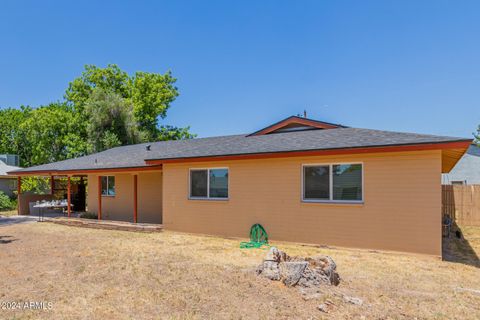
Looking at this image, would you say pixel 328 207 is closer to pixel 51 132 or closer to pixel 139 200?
pixel 139 200

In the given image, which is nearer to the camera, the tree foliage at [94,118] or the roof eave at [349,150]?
the roof eave at [349,150]

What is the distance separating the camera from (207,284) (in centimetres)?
526

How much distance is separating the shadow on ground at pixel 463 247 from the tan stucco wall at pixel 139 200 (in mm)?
10778

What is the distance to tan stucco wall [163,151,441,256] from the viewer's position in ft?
24.0

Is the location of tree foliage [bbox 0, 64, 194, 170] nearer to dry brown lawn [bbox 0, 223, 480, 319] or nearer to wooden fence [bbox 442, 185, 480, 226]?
dry brown lawn [bbox 0, 223, 480, 319]

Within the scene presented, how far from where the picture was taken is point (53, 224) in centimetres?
1343

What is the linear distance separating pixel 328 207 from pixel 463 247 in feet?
15.0

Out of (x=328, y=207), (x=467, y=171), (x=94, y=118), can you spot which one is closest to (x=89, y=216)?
(x=328, y=207)

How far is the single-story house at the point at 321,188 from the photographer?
734cm

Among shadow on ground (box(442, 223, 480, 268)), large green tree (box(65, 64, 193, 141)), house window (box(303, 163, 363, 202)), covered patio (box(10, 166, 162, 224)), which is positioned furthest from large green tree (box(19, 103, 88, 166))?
shadow on ground (box(442, 223, 480, 268))

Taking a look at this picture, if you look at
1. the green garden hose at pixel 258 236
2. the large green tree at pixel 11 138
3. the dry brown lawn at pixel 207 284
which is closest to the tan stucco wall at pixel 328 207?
the green garden hose at pixel 258 236

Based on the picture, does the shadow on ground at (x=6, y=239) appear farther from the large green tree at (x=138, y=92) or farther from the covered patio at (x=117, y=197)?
the large green tree at (x=138, y=92)

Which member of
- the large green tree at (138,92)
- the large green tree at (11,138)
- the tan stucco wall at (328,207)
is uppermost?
the large green tree at (138,92)

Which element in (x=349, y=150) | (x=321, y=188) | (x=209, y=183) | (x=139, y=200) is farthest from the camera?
(x=139, y=200)
